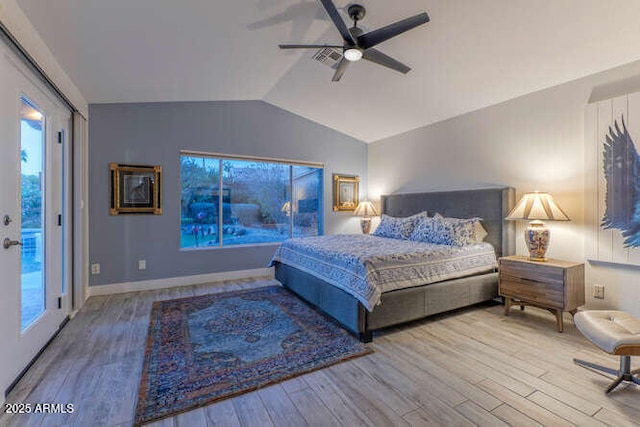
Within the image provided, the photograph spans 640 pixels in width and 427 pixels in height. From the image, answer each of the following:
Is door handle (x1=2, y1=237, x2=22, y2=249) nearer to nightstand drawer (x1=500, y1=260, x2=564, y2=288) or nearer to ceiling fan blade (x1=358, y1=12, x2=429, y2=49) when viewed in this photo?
Answer: ceiling fan blade (x1=358, y1=12, x2=429, y2=49)

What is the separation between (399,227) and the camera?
14.2ft

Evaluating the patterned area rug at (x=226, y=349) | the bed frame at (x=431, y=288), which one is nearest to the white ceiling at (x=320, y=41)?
the bed frame at (x=431, y=288)

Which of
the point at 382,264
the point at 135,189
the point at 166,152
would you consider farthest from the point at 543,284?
the point at 135,189

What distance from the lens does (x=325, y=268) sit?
304 cm

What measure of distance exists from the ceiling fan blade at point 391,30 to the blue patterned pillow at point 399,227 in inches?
100

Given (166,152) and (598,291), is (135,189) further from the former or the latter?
(598,291)

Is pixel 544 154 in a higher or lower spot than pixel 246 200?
higher

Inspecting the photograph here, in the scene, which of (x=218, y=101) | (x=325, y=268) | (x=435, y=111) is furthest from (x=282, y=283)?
(x=435, y=111)

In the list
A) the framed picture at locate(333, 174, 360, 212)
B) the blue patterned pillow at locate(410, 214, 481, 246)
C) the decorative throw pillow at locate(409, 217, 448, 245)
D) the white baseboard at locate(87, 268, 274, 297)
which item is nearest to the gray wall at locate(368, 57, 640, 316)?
the blue patterned pillow at locate(410, 214, 481, 246)

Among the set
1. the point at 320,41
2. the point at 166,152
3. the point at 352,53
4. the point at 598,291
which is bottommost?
the point at 598,291

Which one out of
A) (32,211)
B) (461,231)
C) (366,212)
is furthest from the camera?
(366,212)

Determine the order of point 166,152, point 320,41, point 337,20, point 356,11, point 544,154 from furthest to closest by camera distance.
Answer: point 166,152 < point 544,154 < point 320,41 < point 356,11 < point 337,20

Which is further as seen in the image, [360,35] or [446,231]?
[446,231]

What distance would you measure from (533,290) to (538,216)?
75cm
